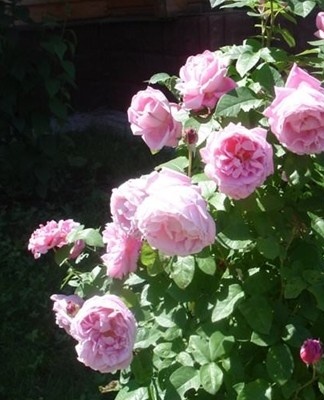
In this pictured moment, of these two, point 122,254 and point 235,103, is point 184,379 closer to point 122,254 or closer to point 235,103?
point 122,254

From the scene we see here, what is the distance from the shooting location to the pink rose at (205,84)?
71.1 inches

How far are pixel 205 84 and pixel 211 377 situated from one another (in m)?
0.58

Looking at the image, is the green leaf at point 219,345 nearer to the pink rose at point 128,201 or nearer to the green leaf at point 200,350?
the green leaf at point 200,350

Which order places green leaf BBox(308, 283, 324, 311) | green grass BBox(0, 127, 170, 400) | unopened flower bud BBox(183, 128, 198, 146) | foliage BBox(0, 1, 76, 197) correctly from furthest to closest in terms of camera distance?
foliage BBox(0, 1, 76, 197)
green grass BBox(0, 127, 170, 400)
unopened flower bud BBox(183, 128, 198, 146)
green leaf BBox(308, 283, 324, 311)

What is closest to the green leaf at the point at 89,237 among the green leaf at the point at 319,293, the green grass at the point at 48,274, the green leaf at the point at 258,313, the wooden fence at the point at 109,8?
the green leaf at the point at 258,313

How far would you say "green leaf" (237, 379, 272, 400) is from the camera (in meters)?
1.71

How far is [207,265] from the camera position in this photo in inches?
69.2

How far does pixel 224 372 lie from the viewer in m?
1.75

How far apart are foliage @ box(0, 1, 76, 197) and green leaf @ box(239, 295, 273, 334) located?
2860 mm

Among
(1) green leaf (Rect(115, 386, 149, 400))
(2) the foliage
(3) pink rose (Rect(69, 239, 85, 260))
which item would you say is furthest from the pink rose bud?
(2) the foliage

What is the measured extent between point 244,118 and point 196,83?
12cm

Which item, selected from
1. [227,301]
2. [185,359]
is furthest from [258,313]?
[185,359]

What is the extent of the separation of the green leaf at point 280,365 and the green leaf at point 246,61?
22.4 inches

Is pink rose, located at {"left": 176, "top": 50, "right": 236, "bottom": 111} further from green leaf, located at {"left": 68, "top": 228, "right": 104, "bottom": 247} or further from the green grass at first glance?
the green grass
